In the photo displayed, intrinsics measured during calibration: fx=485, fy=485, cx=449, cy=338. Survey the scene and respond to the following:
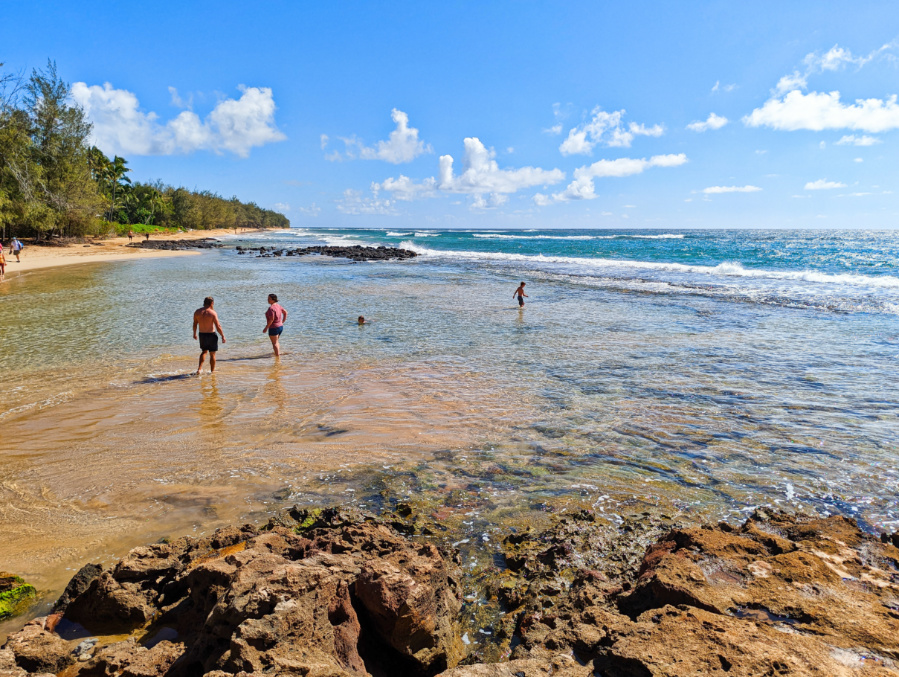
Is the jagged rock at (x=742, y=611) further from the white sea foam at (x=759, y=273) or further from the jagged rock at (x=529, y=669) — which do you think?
the white sea foam at (x=759, y=273)

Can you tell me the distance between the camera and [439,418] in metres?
7.97

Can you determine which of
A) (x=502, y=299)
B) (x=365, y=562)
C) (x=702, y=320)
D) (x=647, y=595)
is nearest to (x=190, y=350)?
(x=365, y=562)

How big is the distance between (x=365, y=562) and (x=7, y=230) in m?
57.7

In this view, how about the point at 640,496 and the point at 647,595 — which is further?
the point at 640,496

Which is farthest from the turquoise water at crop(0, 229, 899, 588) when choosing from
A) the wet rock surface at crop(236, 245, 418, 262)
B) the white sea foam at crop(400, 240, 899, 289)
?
the wet rock surface at crop(236, 245, 418, 262)

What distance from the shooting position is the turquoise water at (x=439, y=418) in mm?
5418

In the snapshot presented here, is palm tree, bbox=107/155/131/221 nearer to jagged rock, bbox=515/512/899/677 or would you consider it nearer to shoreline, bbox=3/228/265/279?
shoreline, bbox=3/228/265/279

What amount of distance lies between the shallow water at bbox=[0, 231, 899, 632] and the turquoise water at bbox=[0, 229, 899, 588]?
1.5 inches

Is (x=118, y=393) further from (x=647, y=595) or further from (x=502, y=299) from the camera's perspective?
(x=502, y=299)

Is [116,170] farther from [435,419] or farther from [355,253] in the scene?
[435,419]

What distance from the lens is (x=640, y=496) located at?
5492mm

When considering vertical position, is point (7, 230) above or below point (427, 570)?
above

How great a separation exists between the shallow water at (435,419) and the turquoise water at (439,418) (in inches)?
1.5

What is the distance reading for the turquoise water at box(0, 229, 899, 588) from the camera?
5.42 m
